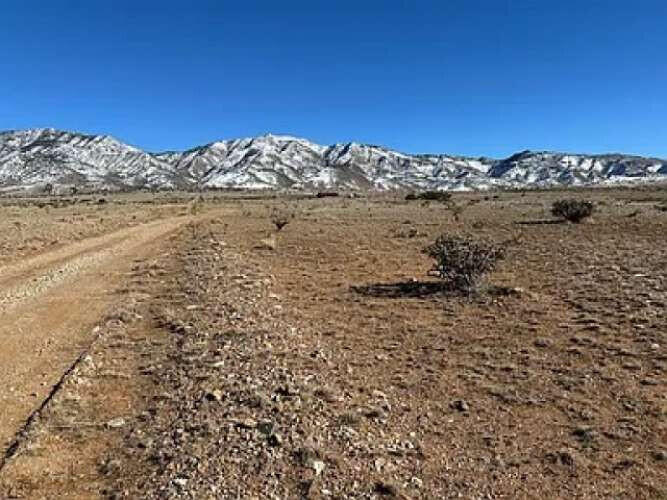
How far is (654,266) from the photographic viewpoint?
64.8 feet

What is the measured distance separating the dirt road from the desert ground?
0.20 feet

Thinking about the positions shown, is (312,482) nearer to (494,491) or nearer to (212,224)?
(494,491)

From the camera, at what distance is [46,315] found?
14.5 m

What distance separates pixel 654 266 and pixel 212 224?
32.0 m

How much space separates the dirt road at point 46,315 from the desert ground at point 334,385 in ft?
0.20

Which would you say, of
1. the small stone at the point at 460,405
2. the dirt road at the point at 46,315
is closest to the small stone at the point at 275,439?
the small stone at the point at 460,405

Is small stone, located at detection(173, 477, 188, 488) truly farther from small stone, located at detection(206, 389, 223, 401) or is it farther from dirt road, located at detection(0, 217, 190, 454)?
dirt road, located at detection(0, 217, 190, 454)

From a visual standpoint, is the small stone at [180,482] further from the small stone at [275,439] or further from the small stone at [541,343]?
the small stone at [541,343]

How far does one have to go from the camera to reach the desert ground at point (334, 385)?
6.77 metres

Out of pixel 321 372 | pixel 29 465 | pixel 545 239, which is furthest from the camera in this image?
pixel 545 239

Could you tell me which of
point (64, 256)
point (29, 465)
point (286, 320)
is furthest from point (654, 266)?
point (64, 256)

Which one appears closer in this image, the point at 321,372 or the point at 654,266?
the point at 321,372

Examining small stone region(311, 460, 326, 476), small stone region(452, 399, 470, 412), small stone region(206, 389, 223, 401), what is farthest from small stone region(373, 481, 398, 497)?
small stone region(206, 389, 223, 401)

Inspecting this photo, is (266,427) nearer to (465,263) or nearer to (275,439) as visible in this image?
(275,439)
